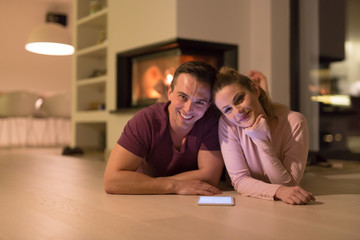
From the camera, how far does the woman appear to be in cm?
164

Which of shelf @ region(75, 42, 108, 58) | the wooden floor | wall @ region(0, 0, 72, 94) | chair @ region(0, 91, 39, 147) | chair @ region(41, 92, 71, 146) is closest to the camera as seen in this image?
the wooden floor

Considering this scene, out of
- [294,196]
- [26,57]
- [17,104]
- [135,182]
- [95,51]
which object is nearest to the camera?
[294,196]

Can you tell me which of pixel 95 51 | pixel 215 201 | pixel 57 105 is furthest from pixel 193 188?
pixel 57 105

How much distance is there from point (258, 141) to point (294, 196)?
268 mm

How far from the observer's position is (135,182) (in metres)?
1.79

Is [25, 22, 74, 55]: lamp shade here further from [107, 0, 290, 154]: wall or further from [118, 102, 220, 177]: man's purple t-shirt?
[118, 102, 220, 177]: man's purple t-shirt

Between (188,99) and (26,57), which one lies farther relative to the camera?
(26,57)

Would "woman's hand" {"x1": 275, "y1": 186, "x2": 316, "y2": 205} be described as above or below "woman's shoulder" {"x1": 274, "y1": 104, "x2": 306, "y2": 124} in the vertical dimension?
below

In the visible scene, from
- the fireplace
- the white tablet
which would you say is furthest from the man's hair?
the fireplace

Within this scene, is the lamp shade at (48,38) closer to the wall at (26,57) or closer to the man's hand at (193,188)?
the man's hand at (193,188)

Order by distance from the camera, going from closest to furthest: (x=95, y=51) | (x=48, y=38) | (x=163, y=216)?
1. (x=163, y=216)
2. (x=48, y=38)
3. (x=95, y=51)

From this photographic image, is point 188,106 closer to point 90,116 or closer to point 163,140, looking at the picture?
point 163,140

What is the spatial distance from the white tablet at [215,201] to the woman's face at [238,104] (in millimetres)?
324

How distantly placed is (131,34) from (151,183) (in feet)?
8.15
